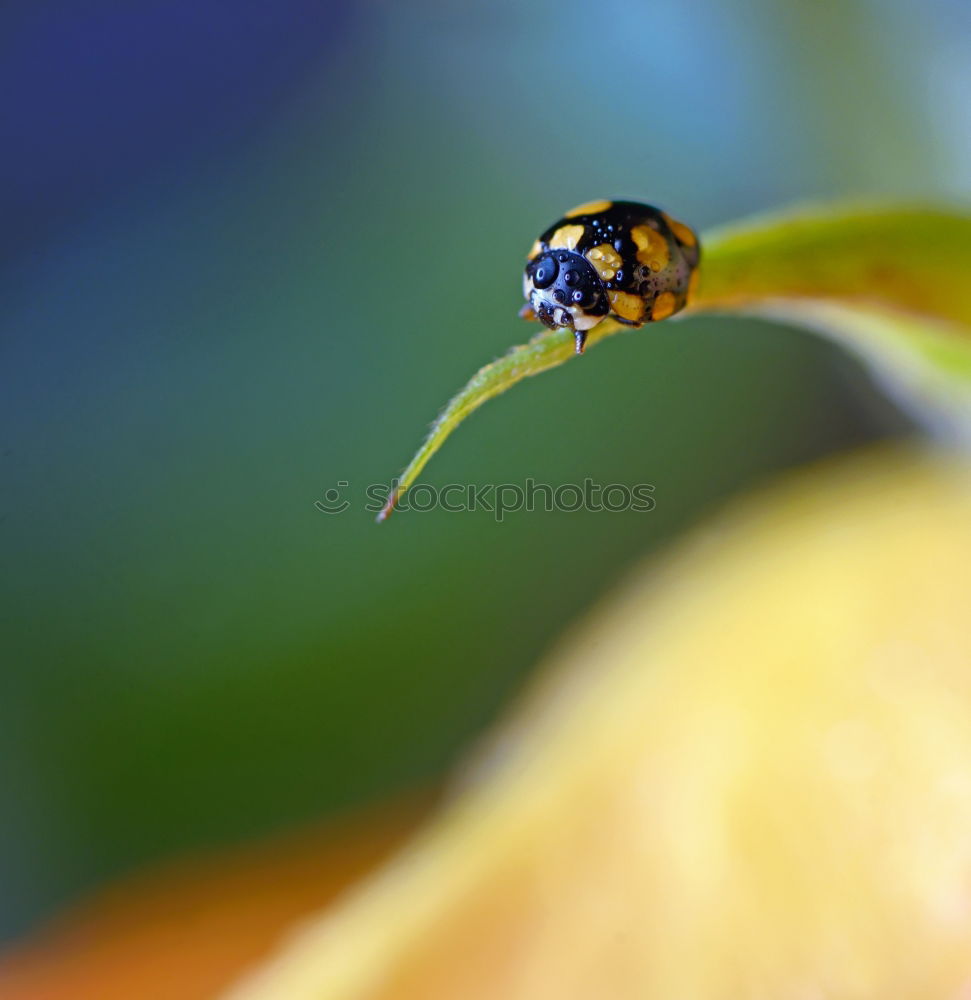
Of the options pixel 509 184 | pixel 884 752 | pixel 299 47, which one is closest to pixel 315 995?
pixel 884 752

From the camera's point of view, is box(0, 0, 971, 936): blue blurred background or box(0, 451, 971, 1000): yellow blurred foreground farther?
box(0, 0, 971, 936): blue blurred background

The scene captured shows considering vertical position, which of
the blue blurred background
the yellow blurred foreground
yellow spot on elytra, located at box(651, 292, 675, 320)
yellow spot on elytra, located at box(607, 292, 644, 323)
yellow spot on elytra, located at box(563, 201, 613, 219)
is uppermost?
the blue blurred background

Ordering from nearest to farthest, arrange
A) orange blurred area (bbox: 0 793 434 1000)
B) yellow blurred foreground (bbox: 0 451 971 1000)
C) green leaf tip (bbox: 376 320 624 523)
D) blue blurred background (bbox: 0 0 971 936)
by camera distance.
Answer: green leaf tip (bbox: 376 320 624 523), yellow blurred foreground (bbox: 0 451 971 1000), orange blurred area (bbox: 0 793 434 1000), blue blurred background (bbox: 0 0 971 936)

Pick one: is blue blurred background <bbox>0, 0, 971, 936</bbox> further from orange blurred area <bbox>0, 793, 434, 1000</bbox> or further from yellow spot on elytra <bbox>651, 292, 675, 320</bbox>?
yellow spot on elytra <bbox>651, 292, 675, 320</bbox>

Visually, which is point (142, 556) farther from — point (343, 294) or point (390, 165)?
point (390, 165)

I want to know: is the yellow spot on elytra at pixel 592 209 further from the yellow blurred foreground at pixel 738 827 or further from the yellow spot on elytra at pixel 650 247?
the yellow blurred foreground at pixel 738 827

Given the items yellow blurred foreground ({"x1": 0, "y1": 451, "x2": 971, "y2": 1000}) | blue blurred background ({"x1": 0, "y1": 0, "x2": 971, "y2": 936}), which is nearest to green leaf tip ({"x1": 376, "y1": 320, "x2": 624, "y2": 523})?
yellow blurred foreground ({"x1": 0, "y1": 451, "x2": 971, "y2": 1000})

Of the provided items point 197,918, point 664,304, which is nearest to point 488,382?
point 664,304
